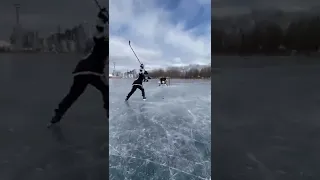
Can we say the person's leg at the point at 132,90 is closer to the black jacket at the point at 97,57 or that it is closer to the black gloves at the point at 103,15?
the black jacket at the point at 97,57

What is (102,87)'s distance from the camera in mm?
3787

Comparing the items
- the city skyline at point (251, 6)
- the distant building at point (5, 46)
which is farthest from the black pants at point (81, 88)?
the city skyline at point (251, 6)

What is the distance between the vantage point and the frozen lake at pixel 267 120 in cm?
375

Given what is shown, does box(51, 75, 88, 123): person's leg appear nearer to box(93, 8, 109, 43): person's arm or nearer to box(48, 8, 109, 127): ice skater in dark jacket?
box(48, 8, 109, 127): ice skater in dark jacket

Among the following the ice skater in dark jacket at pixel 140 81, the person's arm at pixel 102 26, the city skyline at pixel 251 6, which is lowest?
the ice skater in dark jacket at pixel 140 81

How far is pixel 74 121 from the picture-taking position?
3.81 meters

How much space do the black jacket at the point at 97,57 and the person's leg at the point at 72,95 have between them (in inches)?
2.3

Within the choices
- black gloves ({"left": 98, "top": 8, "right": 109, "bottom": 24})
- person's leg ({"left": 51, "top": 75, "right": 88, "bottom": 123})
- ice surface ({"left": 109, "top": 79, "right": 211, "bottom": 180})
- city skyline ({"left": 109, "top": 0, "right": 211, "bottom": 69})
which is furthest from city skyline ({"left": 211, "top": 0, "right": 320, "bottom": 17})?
person's leg ({"left": 51, "top": 75, "right": 88, "bottom": 123})

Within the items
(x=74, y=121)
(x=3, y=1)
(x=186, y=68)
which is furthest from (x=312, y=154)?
(x=3, y=1)

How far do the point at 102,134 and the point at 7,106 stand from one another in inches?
31.3

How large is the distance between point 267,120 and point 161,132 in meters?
0.88

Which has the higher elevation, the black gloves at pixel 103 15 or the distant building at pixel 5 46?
the black gloves at pixel 103 15

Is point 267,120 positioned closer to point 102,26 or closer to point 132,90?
point 132,90

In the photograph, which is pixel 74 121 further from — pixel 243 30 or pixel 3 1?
pixel 243 30
